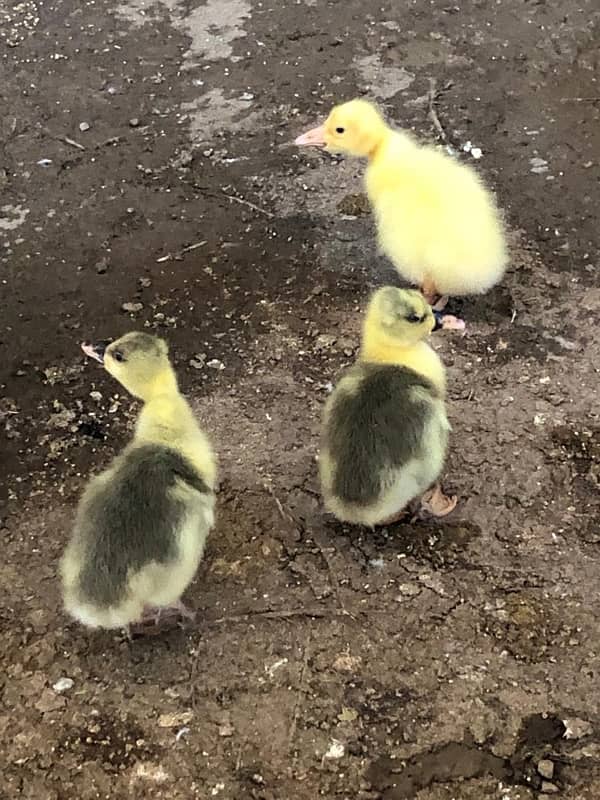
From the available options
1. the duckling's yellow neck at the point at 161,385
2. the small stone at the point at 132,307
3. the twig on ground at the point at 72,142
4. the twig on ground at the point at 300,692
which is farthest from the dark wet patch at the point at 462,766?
the twig on ground at the point at 72,142

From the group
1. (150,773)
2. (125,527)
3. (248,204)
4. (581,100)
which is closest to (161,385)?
(125,527)

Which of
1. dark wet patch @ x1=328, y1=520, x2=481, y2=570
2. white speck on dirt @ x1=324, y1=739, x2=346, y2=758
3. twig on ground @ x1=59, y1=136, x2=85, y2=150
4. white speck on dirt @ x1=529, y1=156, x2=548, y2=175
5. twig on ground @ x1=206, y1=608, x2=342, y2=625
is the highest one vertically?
twig on ground @ x1=59, y1=136, x2=85, y2=150

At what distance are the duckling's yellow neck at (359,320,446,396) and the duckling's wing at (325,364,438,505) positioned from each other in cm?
14

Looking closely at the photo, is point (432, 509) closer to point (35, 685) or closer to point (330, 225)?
point (35, 685)

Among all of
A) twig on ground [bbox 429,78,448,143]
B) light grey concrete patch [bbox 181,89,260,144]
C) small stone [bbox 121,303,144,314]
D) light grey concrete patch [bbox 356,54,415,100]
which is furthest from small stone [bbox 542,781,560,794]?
light grey concrete patch [bbox 356,54,415,100]

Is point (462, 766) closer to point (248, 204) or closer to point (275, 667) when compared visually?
point (275, 667)

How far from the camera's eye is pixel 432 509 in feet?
8.68

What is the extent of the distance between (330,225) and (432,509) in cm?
140

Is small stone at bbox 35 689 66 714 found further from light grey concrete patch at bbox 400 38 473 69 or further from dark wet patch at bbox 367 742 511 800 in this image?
light grey concrete patch at bbox 400 38 473 69

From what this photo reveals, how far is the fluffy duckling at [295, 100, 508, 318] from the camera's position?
9.89 ft

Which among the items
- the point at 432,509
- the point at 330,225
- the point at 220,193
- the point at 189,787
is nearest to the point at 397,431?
the point at 432,509

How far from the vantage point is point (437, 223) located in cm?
302

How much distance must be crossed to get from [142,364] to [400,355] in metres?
0.70

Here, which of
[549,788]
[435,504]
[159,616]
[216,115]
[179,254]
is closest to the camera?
[549,788]
